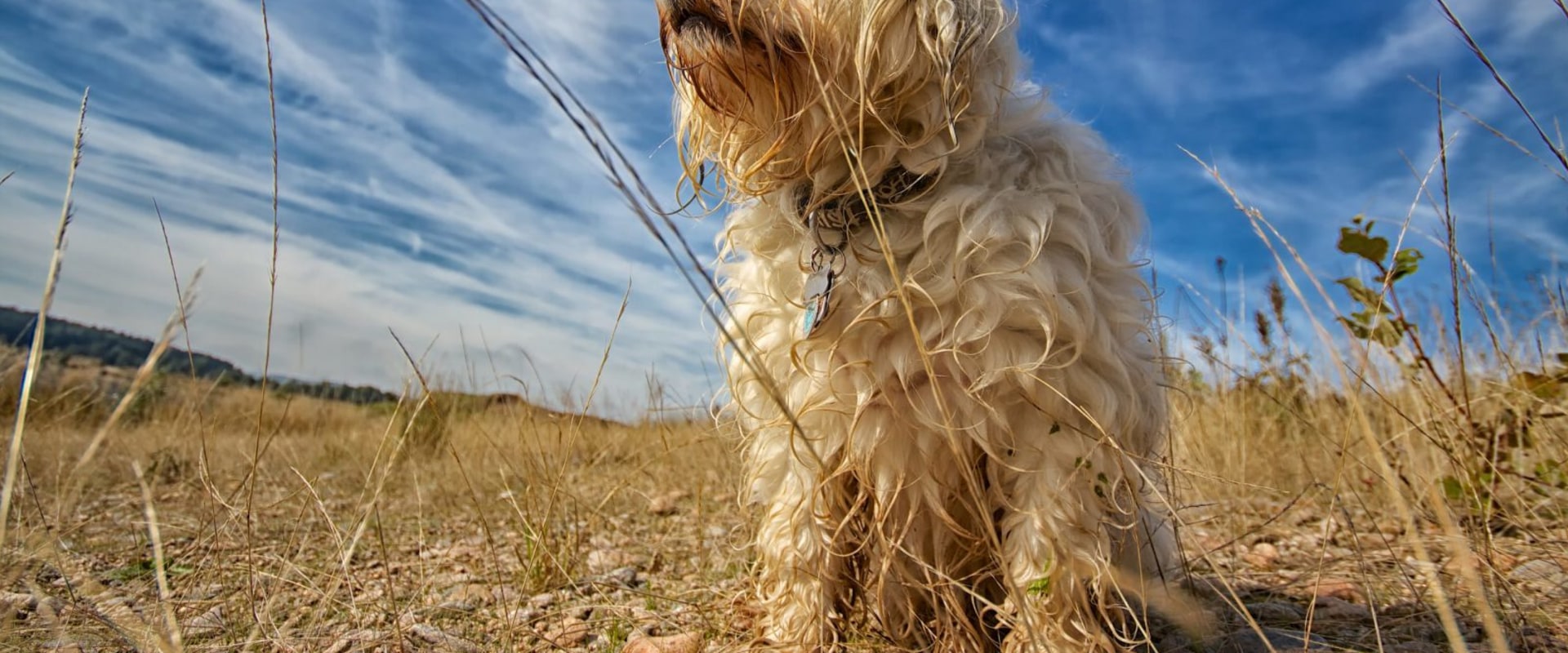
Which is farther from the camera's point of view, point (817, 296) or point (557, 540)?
point (557, 540)

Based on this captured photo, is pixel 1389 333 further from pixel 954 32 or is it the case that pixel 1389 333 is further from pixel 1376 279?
pixel 954 32

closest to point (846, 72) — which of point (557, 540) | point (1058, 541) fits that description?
point (1058, 541)

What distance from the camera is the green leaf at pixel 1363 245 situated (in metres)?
3.39

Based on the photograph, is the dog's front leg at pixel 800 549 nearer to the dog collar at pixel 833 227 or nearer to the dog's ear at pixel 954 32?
the dog collar at pixel 833 227

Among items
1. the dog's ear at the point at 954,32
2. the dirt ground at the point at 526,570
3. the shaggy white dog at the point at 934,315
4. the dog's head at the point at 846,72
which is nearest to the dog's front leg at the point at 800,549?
the shaggy white dog at the point at 934,315

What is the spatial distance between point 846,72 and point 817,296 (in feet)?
1.87

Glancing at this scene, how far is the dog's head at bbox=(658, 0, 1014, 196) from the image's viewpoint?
2.23 meters

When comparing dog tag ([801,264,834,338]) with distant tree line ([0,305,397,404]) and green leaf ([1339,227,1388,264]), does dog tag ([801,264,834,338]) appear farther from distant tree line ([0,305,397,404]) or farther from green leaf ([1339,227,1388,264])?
distant tree line ([0,305,397,404])

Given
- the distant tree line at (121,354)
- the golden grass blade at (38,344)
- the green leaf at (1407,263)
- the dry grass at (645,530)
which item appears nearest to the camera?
the golden grass blade at (38,344)

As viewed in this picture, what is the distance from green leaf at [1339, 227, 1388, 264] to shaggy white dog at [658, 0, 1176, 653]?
5.05ft

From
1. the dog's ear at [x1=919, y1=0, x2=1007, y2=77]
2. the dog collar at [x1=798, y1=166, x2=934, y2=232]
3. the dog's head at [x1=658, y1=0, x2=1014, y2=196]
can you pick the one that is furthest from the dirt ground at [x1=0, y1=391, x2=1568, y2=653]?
the dog's ear at [x1=919, y1=0, x2=1007, y2=77]

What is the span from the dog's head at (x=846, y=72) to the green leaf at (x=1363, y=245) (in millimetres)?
1883

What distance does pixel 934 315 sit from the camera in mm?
2182

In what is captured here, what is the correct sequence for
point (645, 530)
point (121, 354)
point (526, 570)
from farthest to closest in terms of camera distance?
point (121, 354) < point (645, 530) < point (526, 570)
